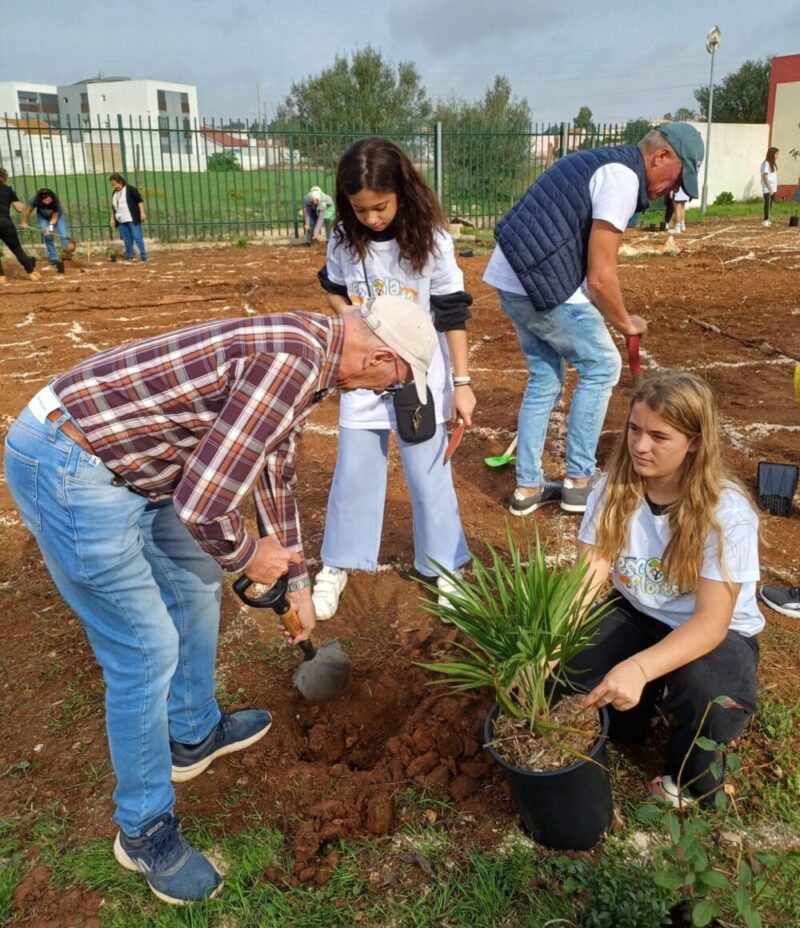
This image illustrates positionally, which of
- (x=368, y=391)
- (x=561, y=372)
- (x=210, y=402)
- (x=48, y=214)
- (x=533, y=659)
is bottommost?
(x=533, y=659)

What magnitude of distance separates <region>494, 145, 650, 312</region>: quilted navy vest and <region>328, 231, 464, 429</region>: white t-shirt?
68 centimetres

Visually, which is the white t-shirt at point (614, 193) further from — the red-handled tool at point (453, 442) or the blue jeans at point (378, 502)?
the blue jeans at point (378, 502)

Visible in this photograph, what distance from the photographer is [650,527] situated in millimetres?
2521

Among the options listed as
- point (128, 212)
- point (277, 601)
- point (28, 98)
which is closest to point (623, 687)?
point (277, 601)

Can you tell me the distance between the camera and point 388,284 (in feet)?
10.4

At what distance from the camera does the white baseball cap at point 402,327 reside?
191cm

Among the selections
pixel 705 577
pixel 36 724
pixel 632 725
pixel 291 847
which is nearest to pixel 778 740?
pixel 632 725

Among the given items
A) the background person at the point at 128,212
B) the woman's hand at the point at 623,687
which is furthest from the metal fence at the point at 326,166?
the woman's hand at the point at 623,687

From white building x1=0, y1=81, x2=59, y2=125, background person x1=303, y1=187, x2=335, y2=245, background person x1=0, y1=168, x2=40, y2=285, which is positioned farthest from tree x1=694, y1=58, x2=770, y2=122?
white building x1=0, y1=81, x2=59, y2=125

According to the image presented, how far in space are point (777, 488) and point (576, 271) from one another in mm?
1602

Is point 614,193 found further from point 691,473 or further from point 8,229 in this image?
point 8,229

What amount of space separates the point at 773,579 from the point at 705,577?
161 cm

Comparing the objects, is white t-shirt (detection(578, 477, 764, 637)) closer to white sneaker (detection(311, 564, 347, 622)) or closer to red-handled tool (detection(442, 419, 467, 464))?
red-handled tool (detection(442, 419, 467, 464))

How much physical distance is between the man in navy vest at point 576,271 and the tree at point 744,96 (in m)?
46.0
